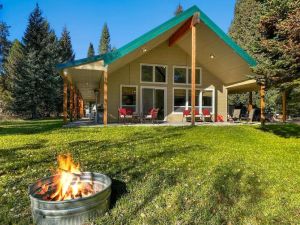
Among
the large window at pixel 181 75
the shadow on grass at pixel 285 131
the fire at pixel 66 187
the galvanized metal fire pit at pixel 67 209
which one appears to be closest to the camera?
the galvanized metal fire pit at pixel 67 209

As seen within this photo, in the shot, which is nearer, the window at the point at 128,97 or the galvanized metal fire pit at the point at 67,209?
the galvanized metal fire pit at the point at 67,209

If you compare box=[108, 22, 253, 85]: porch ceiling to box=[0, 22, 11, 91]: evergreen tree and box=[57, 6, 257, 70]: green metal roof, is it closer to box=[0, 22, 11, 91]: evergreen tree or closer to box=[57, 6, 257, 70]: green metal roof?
box=[57, 6, 257, 70]: green metal roof

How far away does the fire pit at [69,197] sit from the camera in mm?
2828

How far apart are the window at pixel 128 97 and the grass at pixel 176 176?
6.97 metres

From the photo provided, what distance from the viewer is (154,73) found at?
15.7m

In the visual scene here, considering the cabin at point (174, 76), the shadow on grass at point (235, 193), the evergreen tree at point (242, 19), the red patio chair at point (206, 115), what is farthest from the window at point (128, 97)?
the evergreen tree at point (242, 19)

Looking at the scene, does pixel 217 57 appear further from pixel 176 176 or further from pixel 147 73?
pixel 176 176

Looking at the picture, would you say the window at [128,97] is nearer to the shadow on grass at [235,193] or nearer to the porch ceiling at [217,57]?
the porch ceiling at [217,57]

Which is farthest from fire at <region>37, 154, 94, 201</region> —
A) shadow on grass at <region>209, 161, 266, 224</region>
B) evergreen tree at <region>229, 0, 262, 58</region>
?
evergreen tree at <region>229, 0, 262, 58</region>

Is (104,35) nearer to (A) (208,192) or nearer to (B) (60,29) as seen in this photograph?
(B) (60,29)

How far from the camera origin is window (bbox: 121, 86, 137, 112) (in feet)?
49.6

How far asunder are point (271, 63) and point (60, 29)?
4349 cm

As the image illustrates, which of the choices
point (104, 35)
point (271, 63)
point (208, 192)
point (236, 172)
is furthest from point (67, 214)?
point (104, 35)

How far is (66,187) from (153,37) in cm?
980
